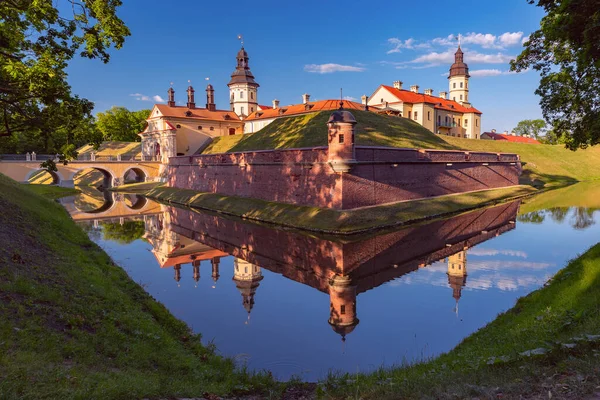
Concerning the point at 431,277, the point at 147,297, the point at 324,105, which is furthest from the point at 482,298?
the point at 324,105

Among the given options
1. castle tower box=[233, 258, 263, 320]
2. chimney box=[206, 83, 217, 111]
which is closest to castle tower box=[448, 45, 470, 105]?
chimney box=[206, 83, 217, 111]

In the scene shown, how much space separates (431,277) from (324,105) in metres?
46.0

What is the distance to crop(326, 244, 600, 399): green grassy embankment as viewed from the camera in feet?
13.9

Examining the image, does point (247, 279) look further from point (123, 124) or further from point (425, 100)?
point (123, 124)

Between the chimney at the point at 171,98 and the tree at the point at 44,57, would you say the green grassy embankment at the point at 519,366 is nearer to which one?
the tree at the point at 44,57

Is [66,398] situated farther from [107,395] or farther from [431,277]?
[431,277]

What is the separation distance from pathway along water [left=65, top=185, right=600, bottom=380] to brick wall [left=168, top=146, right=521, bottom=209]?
3536mm

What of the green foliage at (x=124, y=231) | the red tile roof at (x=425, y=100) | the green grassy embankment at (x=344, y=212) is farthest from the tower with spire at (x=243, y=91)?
the green foliage at (x=124, y=231)

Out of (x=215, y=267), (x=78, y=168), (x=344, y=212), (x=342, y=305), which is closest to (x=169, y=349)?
(x=342, y=305)

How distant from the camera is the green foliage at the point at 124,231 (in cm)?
2156

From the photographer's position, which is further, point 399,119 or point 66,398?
point 399,119

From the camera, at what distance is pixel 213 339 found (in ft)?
29.3

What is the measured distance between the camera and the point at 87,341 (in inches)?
238

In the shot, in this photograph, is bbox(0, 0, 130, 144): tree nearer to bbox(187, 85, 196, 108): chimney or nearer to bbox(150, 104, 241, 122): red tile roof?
bbox(150, 104, 241, 122): red tile roof
